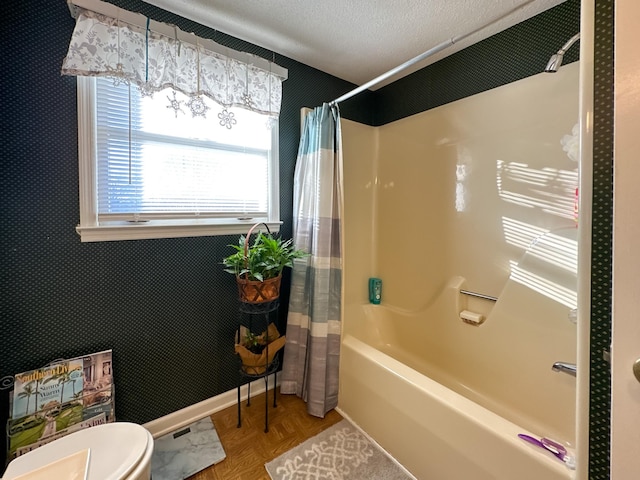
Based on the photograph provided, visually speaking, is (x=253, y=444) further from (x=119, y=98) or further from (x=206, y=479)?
(x=119, y=98)

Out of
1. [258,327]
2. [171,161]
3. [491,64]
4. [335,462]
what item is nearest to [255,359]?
[258,327]

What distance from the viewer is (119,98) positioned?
4.62 ft

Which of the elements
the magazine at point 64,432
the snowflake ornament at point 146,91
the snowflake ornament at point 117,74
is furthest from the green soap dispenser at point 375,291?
the snowflake ornament at point 117,74

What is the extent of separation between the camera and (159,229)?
1500mm

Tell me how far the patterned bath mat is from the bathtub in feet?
0.22

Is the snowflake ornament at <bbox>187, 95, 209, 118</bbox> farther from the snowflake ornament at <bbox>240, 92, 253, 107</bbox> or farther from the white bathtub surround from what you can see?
the white bathtub surround

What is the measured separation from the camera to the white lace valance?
122 cm

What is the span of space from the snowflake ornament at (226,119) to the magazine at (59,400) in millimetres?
1365

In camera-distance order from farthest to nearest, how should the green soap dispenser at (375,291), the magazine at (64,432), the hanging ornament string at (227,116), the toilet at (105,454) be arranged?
the green soap dispenser at (375,291), the hanging ornament string at (227,116), the magazine at (64,432), the toilet at (105,454)

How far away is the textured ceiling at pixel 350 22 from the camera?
1.46 metres

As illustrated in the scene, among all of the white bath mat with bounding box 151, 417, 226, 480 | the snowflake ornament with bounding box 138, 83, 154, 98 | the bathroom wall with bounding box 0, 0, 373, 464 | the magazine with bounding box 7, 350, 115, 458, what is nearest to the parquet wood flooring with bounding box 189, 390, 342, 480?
the white bath mat with bounding box 151, 417, 226, 480

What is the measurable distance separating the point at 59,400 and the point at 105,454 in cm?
52

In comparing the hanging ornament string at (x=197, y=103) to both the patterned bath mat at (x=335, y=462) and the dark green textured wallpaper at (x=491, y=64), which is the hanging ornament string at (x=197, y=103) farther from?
the patterned bath mat at (x=335, y=462)

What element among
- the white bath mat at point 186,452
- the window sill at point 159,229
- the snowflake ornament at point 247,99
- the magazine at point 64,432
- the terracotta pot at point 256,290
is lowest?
the white bath mat at point 186,452
